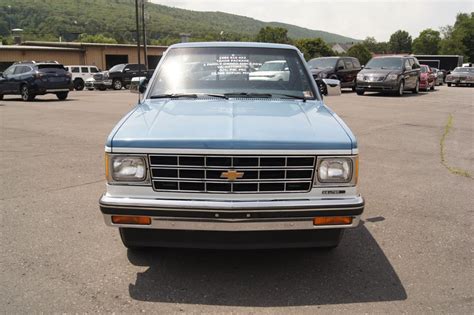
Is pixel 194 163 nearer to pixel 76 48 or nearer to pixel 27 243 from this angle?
pixel 27 243

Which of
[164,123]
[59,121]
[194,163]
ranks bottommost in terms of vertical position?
[59,121]

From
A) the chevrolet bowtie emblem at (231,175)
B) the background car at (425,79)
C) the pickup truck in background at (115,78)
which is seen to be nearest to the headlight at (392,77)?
the background car at (425,79)

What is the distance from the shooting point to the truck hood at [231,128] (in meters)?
3.24

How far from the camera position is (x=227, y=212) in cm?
320

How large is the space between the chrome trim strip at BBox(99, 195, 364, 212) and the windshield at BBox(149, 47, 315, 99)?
4.88 feet

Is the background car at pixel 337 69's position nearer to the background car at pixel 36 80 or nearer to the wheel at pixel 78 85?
the background car at pixel 36 80

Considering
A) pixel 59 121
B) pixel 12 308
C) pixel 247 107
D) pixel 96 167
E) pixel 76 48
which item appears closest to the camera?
pixel 12 308

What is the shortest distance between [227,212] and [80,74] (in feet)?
116

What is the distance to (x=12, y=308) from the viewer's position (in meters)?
3.16

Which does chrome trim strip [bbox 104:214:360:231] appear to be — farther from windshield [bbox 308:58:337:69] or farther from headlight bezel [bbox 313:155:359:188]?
windshield [bbox 308:58:337:69]

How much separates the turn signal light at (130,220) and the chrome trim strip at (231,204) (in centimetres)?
Answer: 9

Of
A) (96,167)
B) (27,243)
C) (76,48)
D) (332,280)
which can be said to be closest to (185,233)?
(332,280)

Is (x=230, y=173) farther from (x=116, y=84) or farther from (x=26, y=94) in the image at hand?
(x=116, y=84)

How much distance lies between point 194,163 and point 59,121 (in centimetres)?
1074
